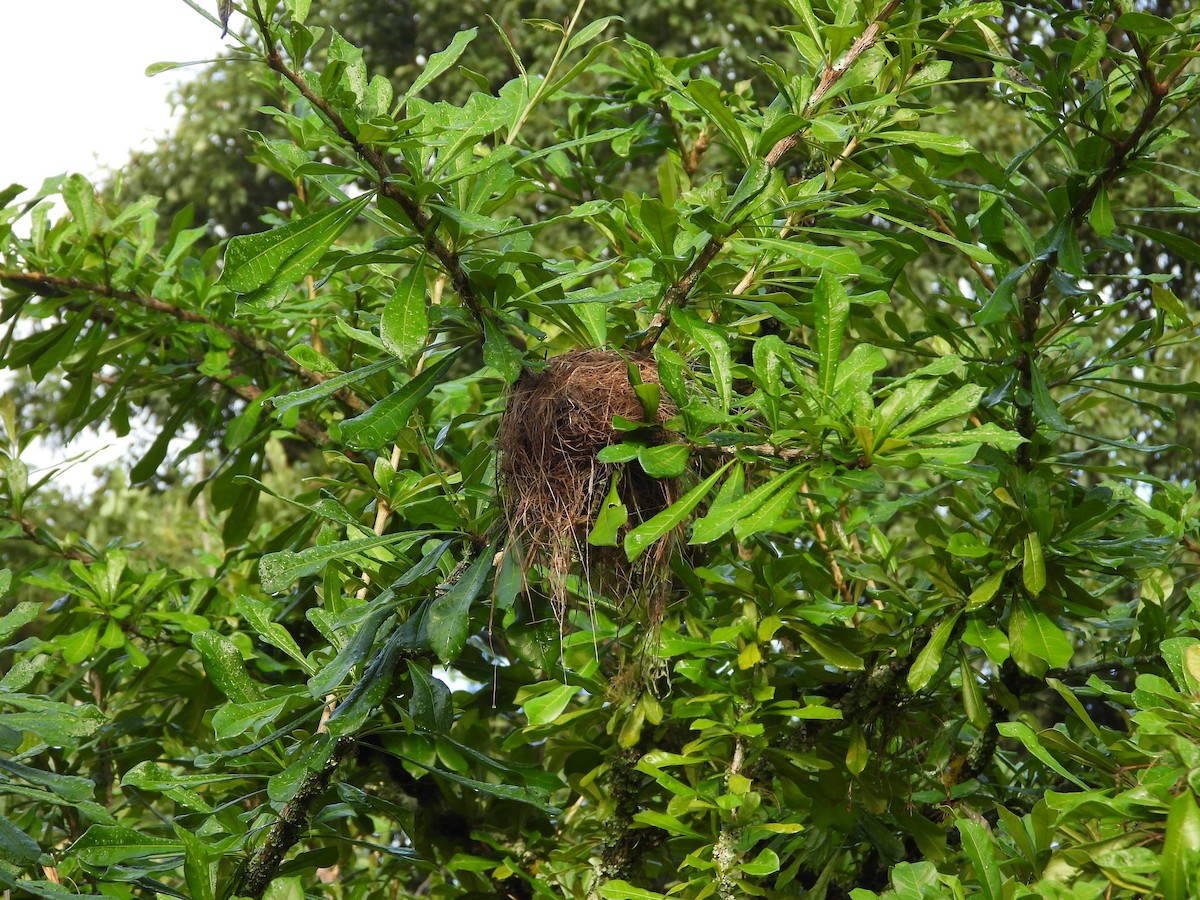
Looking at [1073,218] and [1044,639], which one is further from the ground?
[1073,218]

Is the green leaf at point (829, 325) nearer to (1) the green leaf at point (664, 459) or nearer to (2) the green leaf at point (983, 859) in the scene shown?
(1) the green leaf at point (664, 459)

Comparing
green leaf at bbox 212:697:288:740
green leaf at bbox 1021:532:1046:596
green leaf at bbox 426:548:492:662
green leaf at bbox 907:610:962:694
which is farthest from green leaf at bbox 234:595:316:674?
green leaf at bbox 1021:532:1046:596

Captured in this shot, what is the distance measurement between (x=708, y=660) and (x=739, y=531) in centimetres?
58

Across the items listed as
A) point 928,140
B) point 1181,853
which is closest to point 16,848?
point 1181,853

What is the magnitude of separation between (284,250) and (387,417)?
0.17 meters

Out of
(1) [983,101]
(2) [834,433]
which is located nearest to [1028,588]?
(2) [834,433]

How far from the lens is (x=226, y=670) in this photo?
1.13 metres

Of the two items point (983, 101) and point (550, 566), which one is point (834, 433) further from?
point (983, 101)

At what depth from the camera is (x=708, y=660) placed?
1367 mm

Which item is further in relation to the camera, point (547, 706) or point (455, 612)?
point (547, 706)

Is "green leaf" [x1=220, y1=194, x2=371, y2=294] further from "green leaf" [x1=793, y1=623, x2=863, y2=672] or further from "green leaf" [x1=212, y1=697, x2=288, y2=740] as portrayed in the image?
"green leaf" [x1=793, y1=623, x2=863, y2=672]

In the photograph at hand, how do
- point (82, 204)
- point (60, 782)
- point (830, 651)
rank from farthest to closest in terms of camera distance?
point (82, 204), point (830, 651), point (60, 782)

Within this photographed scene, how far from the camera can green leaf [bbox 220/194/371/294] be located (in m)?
0.87

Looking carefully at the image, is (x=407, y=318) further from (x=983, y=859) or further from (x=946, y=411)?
(x=983, y=859)
